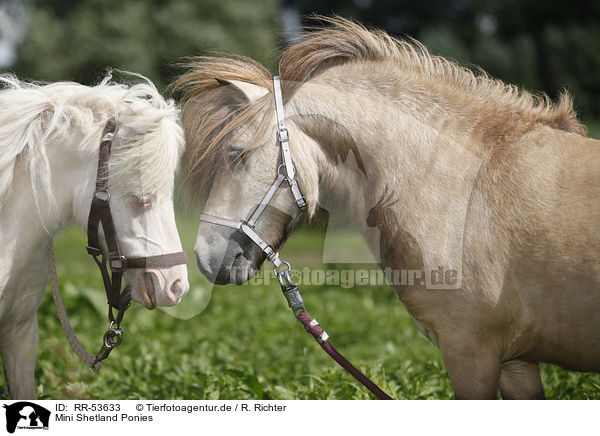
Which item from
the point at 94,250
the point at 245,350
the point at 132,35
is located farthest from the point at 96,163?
the point at 132,35

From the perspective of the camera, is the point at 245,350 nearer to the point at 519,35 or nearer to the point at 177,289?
the point at 177,289

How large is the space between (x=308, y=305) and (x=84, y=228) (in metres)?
5.01

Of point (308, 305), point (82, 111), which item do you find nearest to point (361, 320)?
point (308, 305)

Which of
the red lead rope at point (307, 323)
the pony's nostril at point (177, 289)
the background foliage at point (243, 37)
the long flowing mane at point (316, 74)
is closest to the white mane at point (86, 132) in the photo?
→ the long flowing mane at point (316, 74)

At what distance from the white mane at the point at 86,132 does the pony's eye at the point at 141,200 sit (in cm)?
3

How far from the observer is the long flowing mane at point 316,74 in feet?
8.00

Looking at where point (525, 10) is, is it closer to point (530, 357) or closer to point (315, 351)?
point (315, 351)

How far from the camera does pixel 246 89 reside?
252cm
